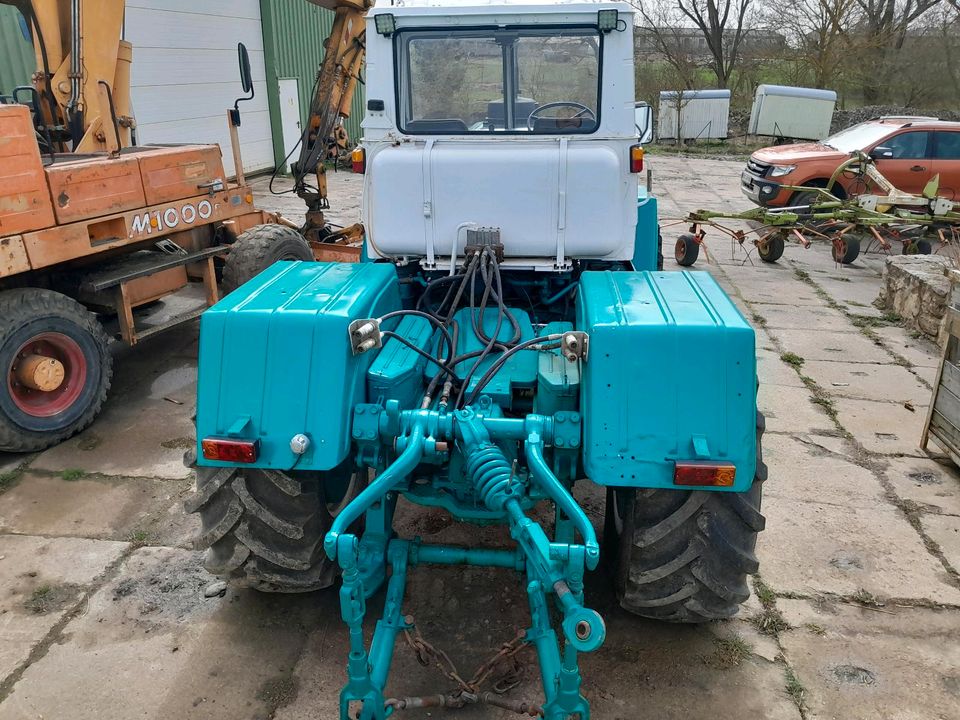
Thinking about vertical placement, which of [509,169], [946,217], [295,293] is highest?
[509,169]

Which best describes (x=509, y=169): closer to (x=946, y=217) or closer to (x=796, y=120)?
(x=946, y=217)

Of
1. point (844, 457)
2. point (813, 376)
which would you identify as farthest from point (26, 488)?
point (813, 376)

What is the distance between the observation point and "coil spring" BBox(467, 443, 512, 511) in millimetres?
2682

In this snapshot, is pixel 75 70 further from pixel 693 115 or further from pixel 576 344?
pixel 693 115

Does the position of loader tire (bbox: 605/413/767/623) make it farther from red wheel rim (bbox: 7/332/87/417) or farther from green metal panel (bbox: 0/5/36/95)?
green metal panel (bbox: 0/5/36/95)

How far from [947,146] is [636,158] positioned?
36.4 feet

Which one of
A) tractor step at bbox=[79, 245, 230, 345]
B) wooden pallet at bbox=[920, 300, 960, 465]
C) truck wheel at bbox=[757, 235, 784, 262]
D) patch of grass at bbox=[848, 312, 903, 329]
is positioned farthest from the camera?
truck wheel at bbox=[757, 235, 784, 262]

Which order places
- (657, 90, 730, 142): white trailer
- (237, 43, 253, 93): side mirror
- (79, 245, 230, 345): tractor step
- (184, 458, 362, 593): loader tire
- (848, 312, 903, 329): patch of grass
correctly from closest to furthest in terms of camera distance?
(184, 458, 362, 593): loader tire → (79, 245, 230, 345): tractor step → (237, 43, 253, 93): side mirror → (848, 312, 903, 329): patch of grass → (657, 90, 730, 142): white trailer

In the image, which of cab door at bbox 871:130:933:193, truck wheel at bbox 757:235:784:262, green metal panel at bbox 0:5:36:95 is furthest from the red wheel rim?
cab door at bbox 871:130:933:193

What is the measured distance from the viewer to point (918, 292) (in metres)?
7.86

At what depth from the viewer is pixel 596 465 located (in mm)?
2928

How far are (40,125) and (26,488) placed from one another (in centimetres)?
318

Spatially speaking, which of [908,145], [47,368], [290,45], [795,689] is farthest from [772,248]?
[290,45]

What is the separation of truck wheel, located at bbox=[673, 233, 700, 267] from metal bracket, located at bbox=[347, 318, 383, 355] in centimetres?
755
